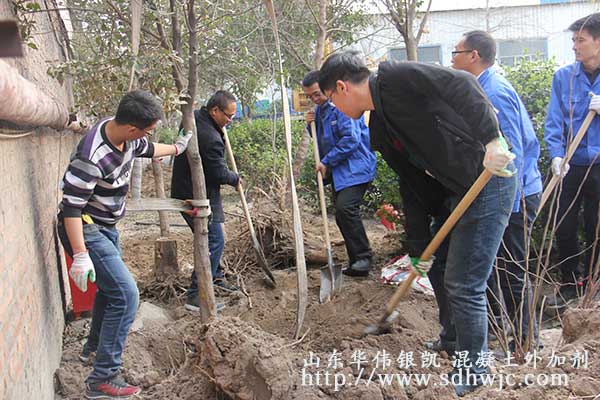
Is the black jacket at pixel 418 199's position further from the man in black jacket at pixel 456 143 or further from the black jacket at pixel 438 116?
the black jacket at pixel 438 116

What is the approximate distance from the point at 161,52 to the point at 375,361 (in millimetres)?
2304

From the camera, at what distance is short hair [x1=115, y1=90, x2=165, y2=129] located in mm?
2906

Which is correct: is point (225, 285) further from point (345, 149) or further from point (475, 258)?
point (475, 258)

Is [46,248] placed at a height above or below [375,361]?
above

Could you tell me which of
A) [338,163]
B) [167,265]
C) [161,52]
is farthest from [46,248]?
[338,163]

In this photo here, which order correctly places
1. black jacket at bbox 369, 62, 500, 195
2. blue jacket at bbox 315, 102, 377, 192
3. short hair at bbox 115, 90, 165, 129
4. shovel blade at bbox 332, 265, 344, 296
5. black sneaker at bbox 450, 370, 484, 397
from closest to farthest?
black jacket at bbox 369, 62, 500, 195
black sneaker at bbox 450, 370, 484, 397
short hair at bbox 115, 90, 165, 129
shovel blade at bbox 332, 265, 344, 296
blue jacket at bbox 315, 102, 377, 192

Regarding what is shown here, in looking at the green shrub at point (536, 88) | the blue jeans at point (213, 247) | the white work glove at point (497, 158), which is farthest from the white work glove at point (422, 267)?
the green shrub at point (536, 88)

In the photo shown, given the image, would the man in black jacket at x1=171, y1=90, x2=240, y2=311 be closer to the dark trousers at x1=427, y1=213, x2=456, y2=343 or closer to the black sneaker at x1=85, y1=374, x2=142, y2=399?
the black sneaker at x1=85, y1=374, x2=142, y2=399

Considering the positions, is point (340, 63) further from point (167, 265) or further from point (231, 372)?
point (167, 265)

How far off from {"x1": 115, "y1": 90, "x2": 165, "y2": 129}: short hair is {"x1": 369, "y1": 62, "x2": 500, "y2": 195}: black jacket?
1.17 metres

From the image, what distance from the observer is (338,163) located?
5094mm

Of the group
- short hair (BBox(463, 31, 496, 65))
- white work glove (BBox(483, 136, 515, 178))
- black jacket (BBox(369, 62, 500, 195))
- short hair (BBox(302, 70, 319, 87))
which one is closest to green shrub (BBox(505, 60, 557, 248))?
short hair (BBox(463, 31, 496, 65))

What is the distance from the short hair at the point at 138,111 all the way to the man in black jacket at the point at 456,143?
92 cm

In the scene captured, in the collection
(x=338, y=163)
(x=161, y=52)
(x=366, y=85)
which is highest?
(x=161, y=52)
